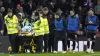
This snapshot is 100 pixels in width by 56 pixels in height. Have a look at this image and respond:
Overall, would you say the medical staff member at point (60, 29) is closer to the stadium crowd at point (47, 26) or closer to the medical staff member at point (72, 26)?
the stadium crowd at point (47, 26)

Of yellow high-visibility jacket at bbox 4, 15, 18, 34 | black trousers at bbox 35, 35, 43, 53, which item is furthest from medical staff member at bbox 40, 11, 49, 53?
yellow high-visibility jacket at bbox 4, 15, 18, 34

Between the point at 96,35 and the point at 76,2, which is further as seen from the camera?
the point at 76,2

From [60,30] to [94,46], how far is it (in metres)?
2.64

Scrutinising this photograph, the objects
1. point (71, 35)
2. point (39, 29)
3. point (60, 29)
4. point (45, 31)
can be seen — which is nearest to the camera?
point (39, 29)

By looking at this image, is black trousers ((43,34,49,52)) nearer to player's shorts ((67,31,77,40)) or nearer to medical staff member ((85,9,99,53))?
player's shorts ((67,31,77,40))

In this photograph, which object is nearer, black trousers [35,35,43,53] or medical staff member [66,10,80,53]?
black trousers [35,35,43,53]

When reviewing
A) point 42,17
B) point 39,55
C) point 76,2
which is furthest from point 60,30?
point 76,2

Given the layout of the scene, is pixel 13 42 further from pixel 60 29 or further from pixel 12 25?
pixel 60 29

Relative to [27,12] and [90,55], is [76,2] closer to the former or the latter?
[27,12]

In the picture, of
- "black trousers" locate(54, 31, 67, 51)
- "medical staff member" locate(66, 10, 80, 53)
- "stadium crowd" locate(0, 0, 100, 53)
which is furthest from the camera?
"medical staff member" locate(66, 10, 80, 53)

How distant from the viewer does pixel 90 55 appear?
22.7m

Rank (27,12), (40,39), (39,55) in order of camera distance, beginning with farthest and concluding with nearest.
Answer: (27,12) < (40,39) < (39,55)


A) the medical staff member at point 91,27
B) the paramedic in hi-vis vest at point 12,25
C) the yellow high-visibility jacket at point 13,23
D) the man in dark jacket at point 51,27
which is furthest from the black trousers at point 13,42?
the medical staff member at point 91,27

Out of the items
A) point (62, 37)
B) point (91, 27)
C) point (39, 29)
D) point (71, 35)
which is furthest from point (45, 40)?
point (91, 27)
